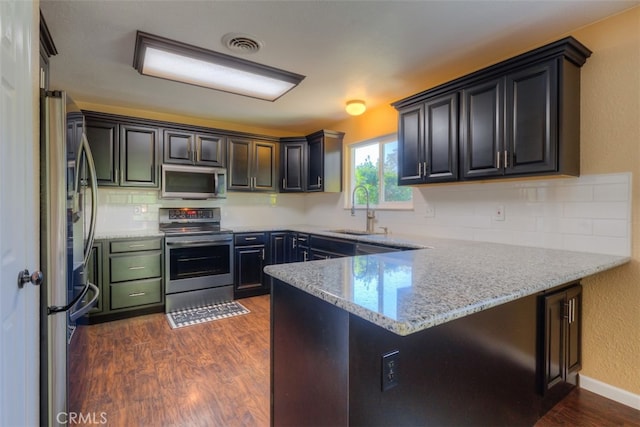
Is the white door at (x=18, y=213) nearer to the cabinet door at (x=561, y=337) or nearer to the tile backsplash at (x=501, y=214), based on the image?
the cabinet door at (x=561, y=337)

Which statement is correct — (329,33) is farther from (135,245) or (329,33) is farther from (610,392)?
(610,392)

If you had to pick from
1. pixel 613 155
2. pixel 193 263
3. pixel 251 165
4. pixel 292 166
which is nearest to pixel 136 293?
pixel 193 263

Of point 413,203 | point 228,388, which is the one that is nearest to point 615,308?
point 413,203

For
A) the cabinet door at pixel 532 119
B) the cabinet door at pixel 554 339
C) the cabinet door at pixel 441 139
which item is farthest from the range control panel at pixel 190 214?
the cabinet door at pixel 554 339

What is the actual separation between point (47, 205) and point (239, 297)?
8.90 ft

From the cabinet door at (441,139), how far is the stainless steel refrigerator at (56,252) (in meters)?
2.38

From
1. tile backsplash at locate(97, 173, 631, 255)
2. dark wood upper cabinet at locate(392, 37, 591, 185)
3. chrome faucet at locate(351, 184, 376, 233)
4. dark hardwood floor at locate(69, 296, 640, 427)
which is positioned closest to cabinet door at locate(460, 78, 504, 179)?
dark wood upper cabinet at locate(392, 37, 591, 185)

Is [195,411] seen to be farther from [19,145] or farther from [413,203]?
[413,203]

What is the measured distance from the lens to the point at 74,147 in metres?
1.56

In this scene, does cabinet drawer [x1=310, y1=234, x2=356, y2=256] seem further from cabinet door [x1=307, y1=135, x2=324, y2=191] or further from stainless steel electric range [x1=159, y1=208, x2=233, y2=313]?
stainless steel electric range [x1=159, y1=208, x2=233, y2=313]

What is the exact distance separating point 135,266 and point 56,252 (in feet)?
6.69

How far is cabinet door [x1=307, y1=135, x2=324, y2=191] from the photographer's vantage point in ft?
13.7

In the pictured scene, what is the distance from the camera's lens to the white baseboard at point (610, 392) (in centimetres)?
185

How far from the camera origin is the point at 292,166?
14.7ft
